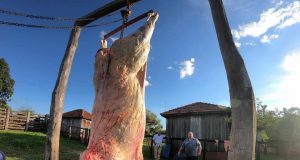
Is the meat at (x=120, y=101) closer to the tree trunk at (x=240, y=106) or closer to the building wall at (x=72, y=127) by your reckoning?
the tree trunk at (x=240, y=106)

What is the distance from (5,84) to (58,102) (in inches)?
2124

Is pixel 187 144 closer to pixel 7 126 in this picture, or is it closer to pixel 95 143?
pixel 95 143

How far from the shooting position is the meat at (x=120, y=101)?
3.22 metres

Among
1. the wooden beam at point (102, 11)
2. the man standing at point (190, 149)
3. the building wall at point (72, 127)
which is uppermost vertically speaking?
the wooden beam at point (102, 11)

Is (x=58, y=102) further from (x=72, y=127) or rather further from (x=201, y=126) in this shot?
(x=72, y=127)

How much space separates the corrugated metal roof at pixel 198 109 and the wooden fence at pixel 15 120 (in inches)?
659

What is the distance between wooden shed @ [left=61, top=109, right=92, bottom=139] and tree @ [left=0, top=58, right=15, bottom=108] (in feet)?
69.5

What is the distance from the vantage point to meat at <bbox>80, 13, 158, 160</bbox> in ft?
10.6

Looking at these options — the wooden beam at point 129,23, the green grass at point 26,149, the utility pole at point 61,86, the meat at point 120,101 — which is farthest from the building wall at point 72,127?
the meat at point 120,101

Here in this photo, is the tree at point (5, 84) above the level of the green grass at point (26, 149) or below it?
above

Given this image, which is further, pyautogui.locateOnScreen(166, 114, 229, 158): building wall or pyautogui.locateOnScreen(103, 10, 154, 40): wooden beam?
pyautogui.locateOnScreen(166, 114, 229, 158): building wall

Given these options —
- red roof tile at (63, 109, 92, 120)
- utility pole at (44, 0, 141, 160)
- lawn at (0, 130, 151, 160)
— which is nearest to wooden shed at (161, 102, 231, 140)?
lawn at (0, 130, 151, 160)

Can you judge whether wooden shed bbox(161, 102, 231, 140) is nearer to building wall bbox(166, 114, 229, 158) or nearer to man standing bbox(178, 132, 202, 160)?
building wall bbox(166, 114, 229, 158)

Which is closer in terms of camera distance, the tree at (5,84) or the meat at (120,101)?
the meat at (120,101)
